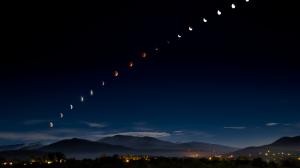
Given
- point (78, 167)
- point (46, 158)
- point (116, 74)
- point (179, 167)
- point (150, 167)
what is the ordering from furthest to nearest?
1. point (46, 158)
2. point (78, 167)
3. point (150, 167)
4. point (179, 167)
5. point (116, 74)

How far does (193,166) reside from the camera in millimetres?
64375

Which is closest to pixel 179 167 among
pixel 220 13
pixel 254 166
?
pixel 254 166

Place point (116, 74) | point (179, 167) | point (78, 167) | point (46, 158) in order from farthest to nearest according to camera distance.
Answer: point (46, 158), point (78, 167), point (179, 167), point (116, 74)

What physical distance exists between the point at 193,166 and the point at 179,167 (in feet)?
12.5

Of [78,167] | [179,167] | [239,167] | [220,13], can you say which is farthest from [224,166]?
[220,13]

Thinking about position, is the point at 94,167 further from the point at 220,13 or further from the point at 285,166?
the point at 220,13

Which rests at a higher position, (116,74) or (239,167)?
(116,74)

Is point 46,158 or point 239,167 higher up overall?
point 46,158

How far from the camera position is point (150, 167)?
65.2m

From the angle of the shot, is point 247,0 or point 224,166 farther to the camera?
point 224,166


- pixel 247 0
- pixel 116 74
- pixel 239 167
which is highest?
pixel 247 0

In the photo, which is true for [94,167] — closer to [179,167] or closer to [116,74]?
[179,167]

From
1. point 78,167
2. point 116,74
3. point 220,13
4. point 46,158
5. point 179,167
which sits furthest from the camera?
point 46,158

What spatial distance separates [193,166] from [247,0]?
39.9 metres
